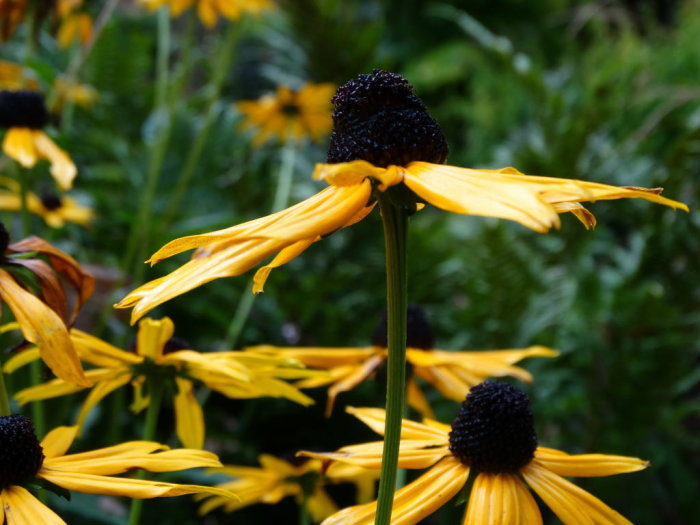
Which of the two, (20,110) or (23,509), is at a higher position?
(20,110)

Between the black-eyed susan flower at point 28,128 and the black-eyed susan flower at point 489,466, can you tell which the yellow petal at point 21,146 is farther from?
the black-eyed susan flower at point 489,466

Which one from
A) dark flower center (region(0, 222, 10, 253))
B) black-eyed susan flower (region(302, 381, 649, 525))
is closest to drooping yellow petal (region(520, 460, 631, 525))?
black-eyed susan flower (region(302, 381, 649, 525))

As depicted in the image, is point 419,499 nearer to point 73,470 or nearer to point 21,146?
point 73,470

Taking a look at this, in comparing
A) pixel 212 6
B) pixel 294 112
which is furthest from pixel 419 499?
pixel 294 112

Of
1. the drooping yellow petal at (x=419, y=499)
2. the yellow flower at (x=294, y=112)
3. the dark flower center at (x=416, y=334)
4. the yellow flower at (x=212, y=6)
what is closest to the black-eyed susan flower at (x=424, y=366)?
the dark flower center at (x=416, y=334)

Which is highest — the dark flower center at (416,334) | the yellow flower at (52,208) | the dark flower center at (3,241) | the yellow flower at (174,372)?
the yellow flower at (52,208)

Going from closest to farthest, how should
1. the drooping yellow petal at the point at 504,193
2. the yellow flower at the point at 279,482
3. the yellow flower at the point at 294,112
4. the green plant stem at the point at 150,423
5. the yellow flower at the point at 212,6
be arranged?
the drooping yellow petal at the point at 504,193
the green plant stem at the point at 150,423
the yellow flower at the point at 279,482
the yellow flower at the point at 212,6
the yellow flower at the point at 294,112

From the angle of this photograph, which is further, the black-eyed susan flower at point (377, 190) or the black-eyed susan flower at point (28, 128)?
the black-eyed susan flower at point (28, 128)

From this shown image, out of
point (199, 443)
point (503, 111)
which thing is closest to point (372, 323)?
point (199, 443)
